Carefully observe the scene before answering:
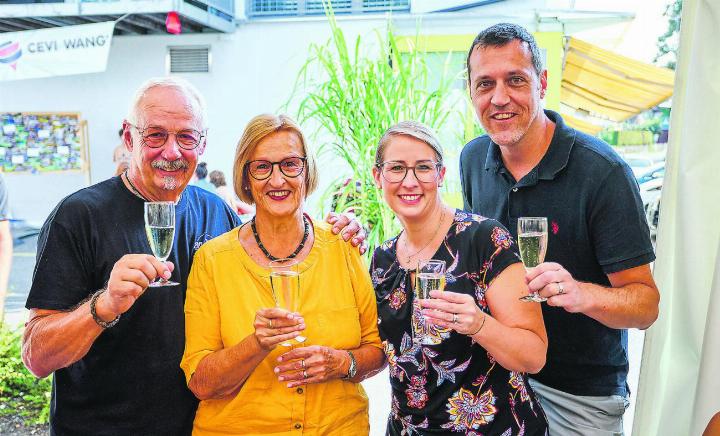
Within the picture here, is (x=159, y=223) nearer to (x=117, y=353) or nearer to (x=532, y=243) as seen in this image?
(x=117, y=353)

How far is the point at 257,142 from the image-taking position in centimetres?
212

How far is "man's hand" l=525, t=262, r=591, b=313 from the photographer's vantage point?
5.90 feet

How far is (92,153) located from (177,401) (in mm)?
9866

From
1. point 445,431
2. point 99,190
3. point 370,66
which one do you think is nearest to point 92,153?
point 370,66

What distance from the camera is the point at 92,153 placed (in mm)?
11172

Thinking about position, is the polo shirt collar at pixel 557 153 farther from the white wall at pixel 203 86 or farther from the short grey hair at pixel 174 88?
the white wall at pixel 203 86

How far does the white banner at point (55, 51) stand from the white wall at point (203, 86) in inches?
116

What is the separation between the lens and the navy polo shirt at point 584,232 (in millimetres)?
2174

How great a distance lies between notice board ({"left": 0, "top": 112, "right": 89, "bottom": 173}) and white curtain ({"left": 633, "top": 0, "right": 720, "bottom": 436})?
10397mm

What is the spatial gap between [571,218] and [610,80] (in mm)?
11585

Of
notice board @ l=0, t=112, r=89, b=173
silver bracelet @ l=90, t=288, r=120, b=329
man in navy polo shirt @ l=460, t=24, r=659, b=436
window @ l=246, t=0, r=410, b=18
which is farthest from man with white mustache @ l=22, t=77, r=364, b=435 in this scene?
notice board @ l=0, t=112, r=89, b=173

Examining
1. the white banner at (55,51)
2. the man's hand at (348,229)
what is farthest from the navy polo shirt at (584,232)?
the white banner at (55,51)

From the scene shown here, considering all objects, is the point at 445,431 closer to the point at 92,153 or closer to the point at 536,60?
the point at 536,60

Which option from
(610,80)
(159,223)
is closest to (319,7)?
(610,80)
